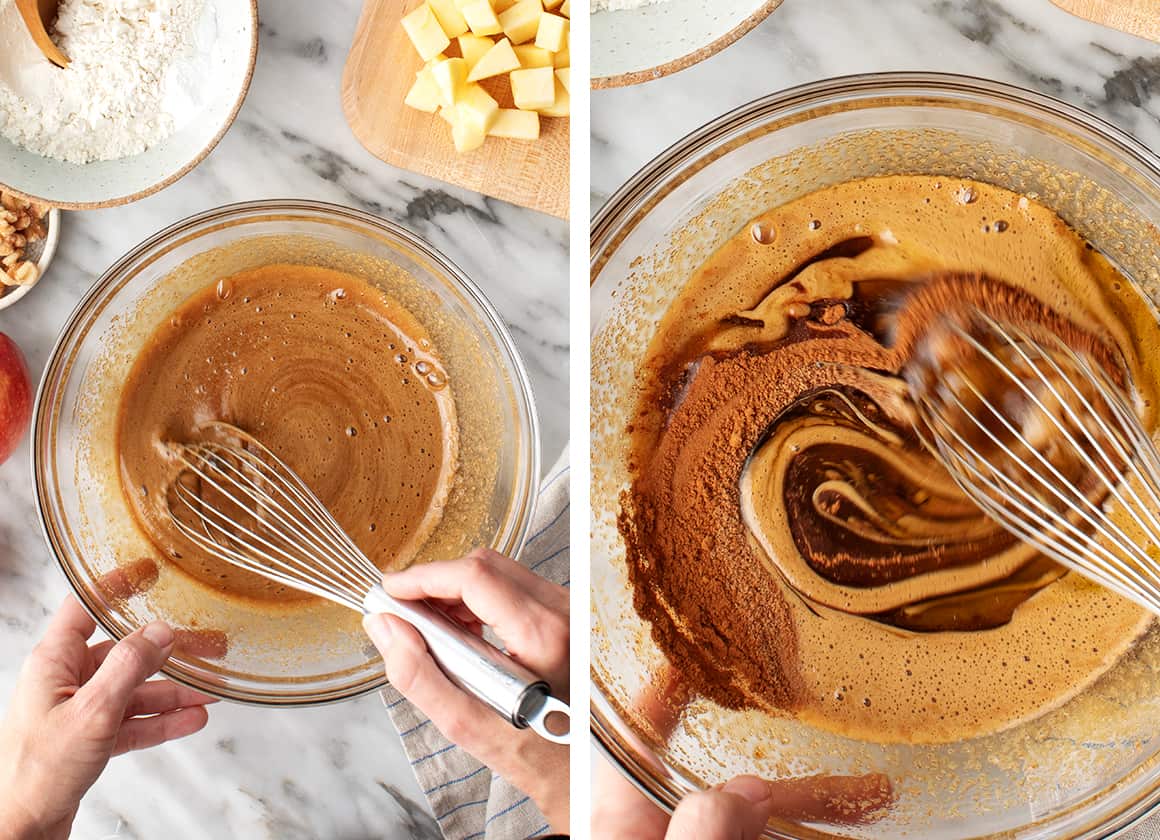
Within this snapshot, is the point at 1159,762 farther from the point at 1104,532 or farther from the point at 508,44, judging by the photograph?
the point at 508,44

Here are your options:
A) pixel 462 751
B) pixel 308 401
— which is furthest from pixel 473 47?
pixel 462 751

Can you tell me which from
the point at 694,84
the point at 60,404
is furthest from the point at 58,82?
the point at 694,84

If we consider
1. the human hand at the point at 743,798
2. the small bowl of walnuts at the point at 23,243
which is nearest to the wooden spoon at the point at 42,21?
the small bowl of walnuts at the point at 23,243

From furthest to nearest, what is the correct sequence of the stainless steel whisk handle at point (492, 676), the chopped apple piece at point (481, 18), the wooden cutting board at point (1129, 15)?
the chopped apple piece at point (481, 18), the stainless steel whisk handle at point (492, 676), the wooden cutting board at point (1129, 15)

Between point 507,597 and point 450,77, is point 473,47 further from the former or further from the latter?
point 507,597

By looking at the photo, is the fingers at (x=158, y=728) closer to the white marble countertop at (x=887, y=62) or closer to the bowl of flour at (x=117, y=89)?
the bowl of flour at (x=117, y=89)
